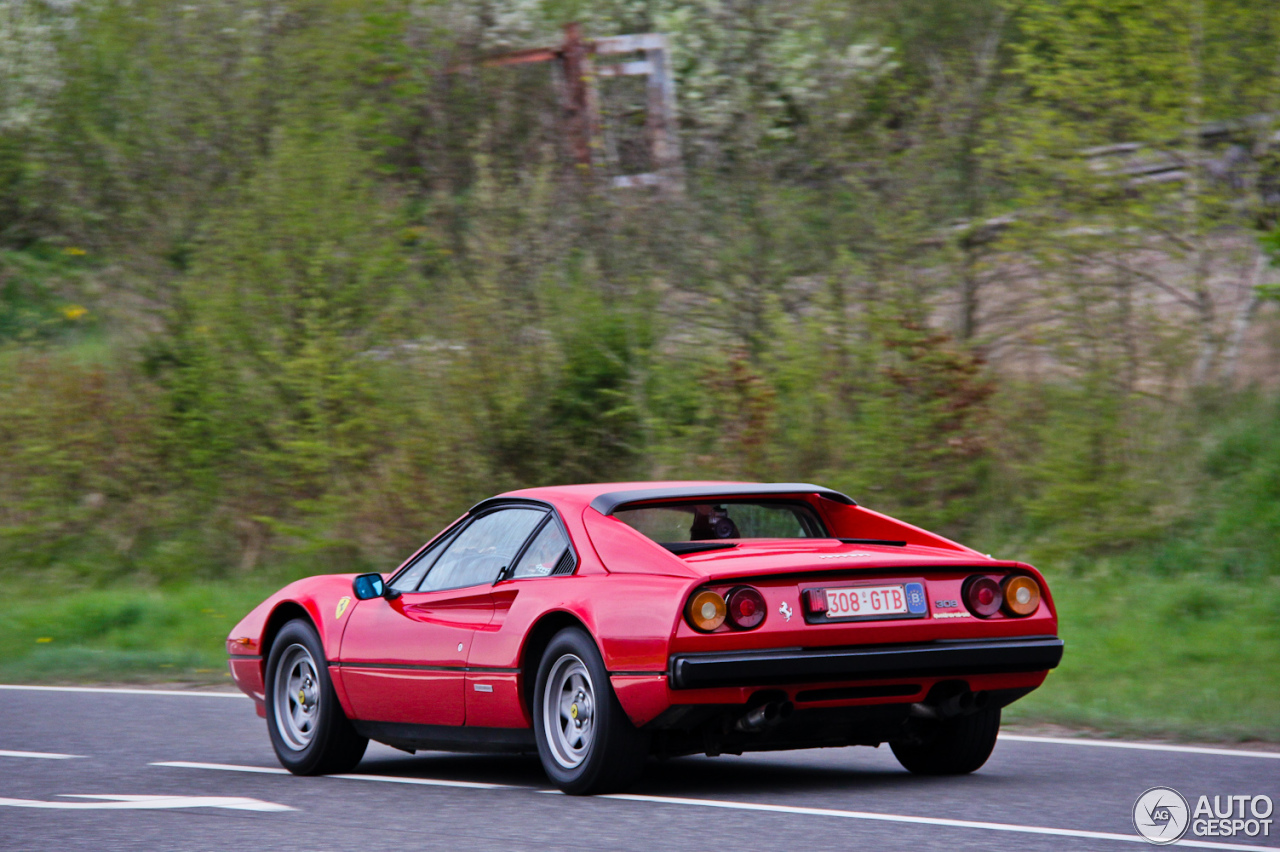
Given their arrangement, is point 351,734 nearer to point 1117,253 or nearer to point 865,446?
point 865,446

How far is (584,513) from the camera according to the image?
6.53m

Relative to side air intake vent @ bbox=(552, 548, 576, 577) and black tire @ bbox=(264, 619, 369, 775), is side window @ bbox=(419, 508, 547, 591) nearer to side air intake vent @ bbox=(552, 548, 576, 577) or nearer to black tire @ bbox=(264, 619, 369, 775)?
side air intake vent @ bbox=(552, 548, 576, 577)

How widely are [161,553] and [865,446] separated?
8615 mm

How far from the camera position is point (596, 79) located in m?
21.2

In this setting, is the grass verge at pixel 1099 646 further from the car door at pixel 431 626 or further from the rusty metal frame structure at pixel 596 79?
the rusty metal frame structure at pixel 596 79

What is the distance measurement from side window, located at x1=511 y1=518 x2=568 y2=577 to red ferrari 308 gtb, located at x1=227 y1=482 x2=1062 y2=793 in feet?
0.04

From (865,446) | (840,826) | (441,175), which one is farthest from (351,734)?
(441,175)

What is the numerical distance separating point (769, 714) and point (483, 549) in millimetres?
1769

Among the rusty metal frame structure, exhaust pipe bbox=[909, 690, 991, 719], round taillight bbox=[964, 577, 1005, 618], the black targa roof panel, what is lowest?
exhaust pipe bbox=[909, 690, 991, 719]

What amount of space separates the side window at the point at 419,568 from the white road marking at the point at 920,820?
170 cm
